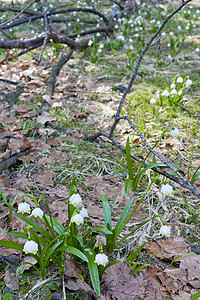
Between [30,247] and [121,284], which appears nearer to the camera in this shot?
[30,247]

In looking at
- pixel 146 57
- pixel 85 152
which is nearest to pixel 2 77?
pixel 85 152

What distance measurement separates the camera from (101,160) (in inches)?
103

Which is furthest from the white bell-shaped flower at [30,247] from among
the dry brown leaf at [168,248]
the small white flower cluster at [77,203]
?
the dry brown leaf at [168,248]

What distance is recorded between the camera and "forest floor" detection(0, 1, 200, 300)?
152 centimetres

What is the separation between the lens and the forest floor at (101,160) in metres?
1.52

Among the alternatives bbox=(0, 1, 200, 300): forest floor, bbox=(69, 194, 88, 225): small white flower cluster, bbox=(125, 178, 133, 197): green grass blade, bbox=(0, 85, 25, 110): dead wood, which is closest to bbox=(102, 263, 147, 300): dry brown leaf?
bbox=(0, 1, 200, 300): forest floor

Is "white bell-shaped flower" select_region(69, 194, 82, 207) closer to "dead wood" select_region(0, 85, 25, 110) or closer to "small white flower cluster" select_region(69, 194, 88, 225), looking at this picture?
"small white flower cluster" select_region(69, 194, 88, 225)

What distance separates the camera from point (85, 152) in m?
2.66

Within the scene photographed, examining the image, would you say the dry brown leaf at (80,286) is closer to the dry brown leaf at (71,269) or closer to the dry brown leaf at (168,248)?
the dry brown leaf at (71,269)

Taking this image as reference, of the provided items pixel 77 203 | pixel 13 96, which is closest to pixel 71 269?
pixel 77 203

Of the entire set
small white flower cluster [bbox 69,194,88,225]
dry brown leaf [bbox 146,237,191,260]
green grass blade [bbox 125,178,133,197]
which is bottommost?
dry brown leaf [bbox 146,237,191,260]

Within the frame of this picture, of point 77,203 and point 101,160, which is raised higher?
point 77,203

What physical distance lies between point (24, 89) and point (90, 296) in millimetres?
3245

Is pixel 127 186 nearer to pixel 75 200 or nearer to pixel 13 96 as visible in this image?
pixel 75 200
